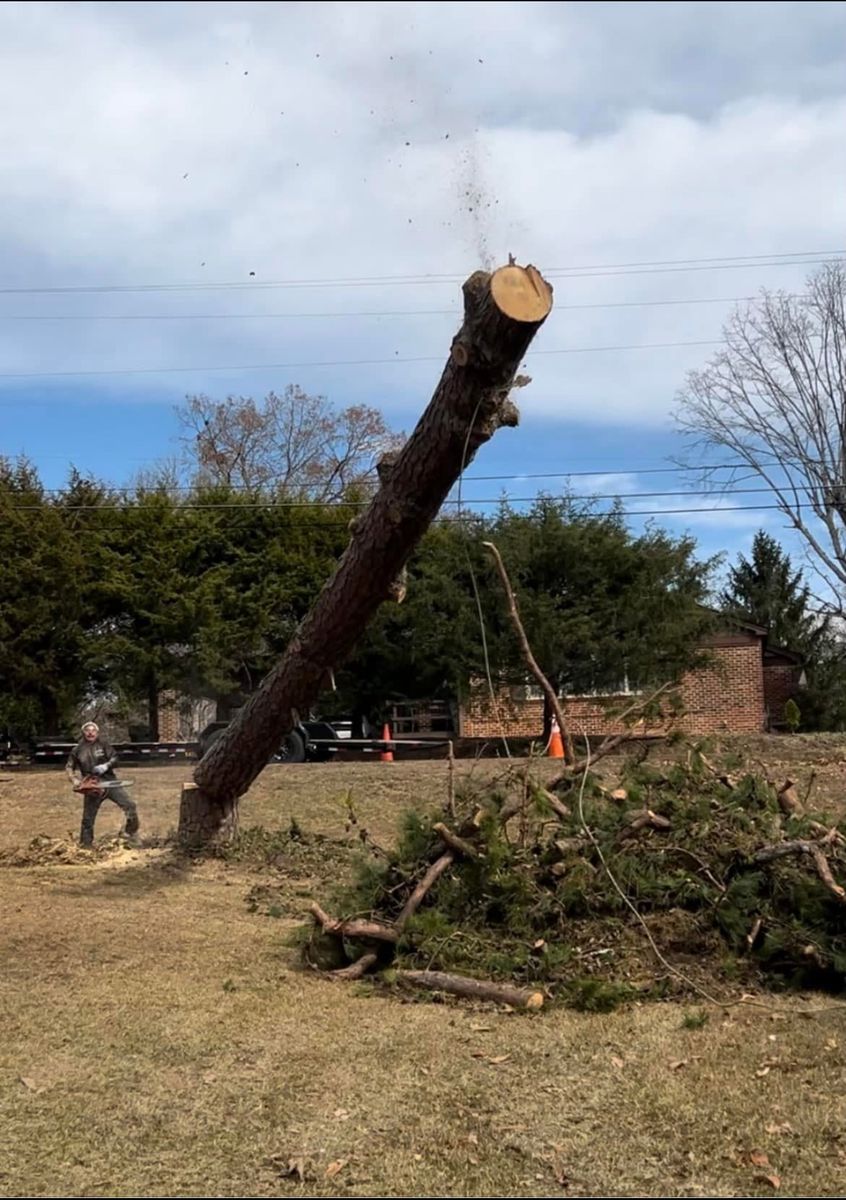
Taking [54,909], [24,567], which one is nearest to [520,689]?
[24,567]

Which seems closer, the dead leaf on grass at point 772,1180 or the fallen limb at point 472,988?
the dead leaf on grass at point 772,1180

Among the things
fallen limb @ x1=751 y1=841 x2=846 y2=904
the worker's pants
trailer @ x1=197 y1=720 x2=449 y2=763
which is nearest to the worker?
the worker's pants

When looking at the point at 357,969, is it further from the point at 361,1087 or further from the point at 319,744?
the point at 319,744

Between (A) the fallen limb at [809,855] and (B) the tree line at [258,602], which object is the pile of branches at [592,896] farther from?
(B) the tree line at [258,602]

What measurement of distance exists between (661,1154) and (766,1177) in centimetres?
34

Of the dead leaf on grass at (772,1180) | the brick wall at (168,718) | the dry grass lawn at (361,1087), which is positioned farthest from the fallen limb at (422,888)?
the brick wall at (168,718)

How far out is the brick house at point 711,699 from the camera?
20.5 meters

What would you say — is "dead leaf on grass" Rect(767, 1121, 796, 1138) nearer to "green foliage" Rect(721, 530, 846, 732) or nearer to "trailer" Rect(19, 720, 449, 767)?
"trailer" Rect(19, 720, 449, 767)

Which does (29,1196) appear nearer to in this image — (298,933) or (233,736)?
(298,933)

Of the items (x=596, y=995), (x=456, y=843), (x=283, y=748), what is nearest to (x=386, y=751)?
(x=283, y=748)

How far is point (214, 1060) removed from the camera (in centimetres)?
489

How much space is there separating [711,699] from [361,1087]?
81.0 feet

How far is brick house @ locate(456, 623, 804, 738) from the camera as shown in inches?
809

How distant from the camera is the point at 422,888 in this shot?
6504 millimetres
